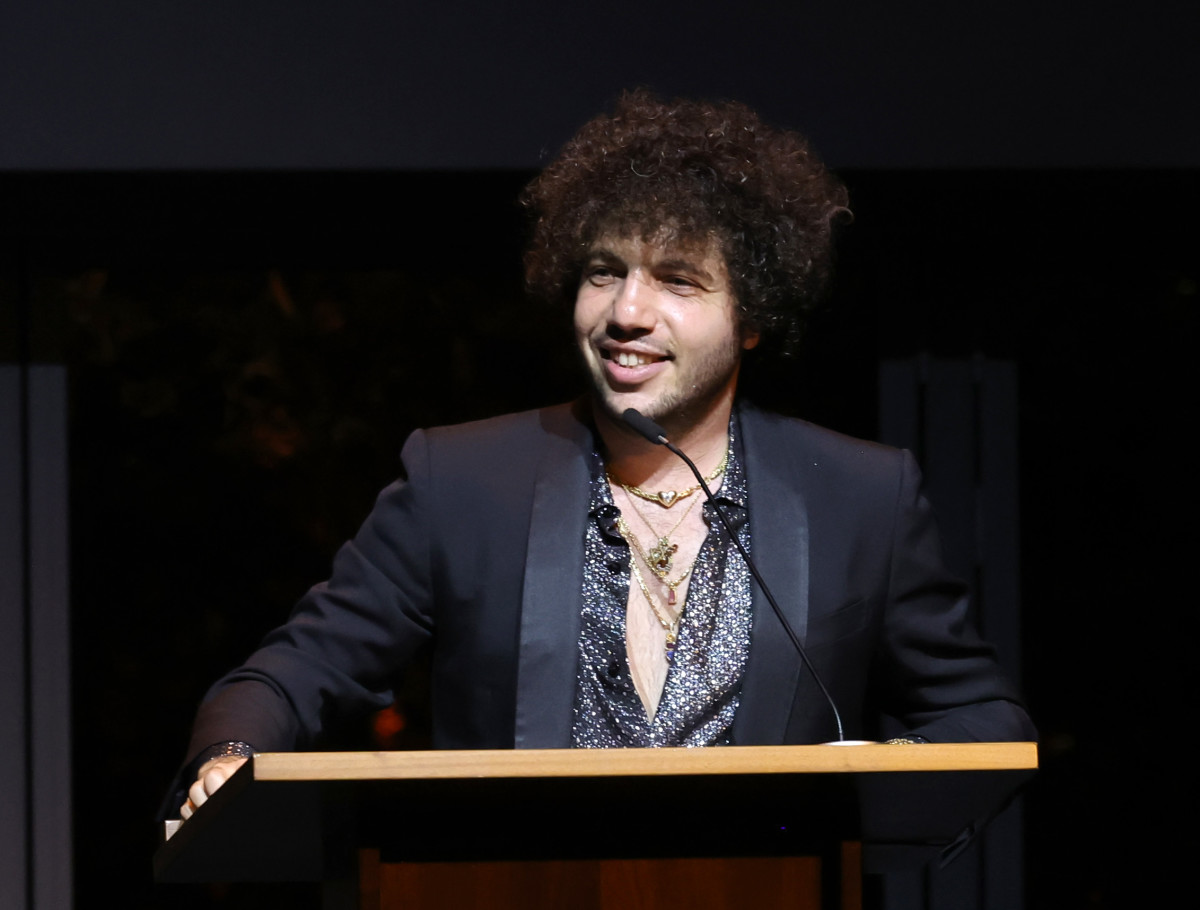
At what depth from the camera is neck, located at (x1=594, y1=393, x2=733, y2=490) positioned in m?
2.18

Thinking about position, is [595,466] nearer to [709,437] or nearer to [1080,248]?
[709,437]

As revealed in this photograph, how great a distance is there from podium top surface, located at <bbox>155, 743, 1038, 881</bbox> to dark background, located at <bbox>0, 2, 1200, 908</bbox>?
1.78 m

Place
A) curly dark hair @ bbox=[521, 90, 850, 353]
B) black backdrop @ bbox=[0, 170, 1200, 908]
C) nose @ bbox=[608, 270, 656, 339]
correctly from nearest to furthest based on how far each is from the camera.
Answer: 1. nose @ bbox=[608, 270, 656, 339]
2. curly dark hair @ bbox=[521, 90, 850, 353]
3. black backdrop @ bbox=[0, 170, 1200, 908]

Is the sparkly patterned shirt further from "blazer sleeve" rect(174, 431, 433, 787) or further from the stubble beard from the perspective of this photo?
"blazer sleeve" rect(174, 431, 433, 787)

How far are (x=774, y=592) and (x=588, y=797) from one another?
2.60 ft

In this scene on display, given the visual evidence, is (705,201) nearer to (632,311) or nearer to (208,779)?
(632,311)

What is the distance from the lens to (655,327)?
206 cm

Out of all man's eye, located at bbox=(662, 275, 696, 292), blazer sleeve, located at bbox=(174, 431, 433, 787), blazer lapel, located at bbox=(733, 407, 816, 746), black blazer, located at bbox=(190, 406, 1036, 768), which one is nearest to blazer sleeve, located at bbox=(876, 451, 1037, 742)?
black blazer, located at bbox=(190, 406, 1036, 768)

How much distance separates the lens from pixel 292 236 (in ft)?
10.5

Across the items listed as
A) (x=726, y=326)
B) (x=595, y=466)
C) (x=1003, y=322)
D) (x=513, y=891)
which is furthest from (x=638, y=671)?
(x=1003, y=322)

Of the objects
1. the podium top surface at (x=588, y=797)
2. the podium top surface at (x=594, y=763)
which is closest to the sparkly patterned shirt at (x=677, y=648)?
Answer: the podium top surface at (x=588, y=797)

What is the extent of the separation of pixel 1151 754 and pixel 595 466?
1.74m

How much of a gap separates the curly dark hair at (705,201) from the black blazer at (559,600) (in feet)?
0.66

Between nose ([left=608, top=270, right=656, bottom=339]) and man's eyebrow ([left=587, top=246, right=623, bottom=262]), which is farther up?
man's eyebrow ([left=587, top=246, right=623, bottom=262])
